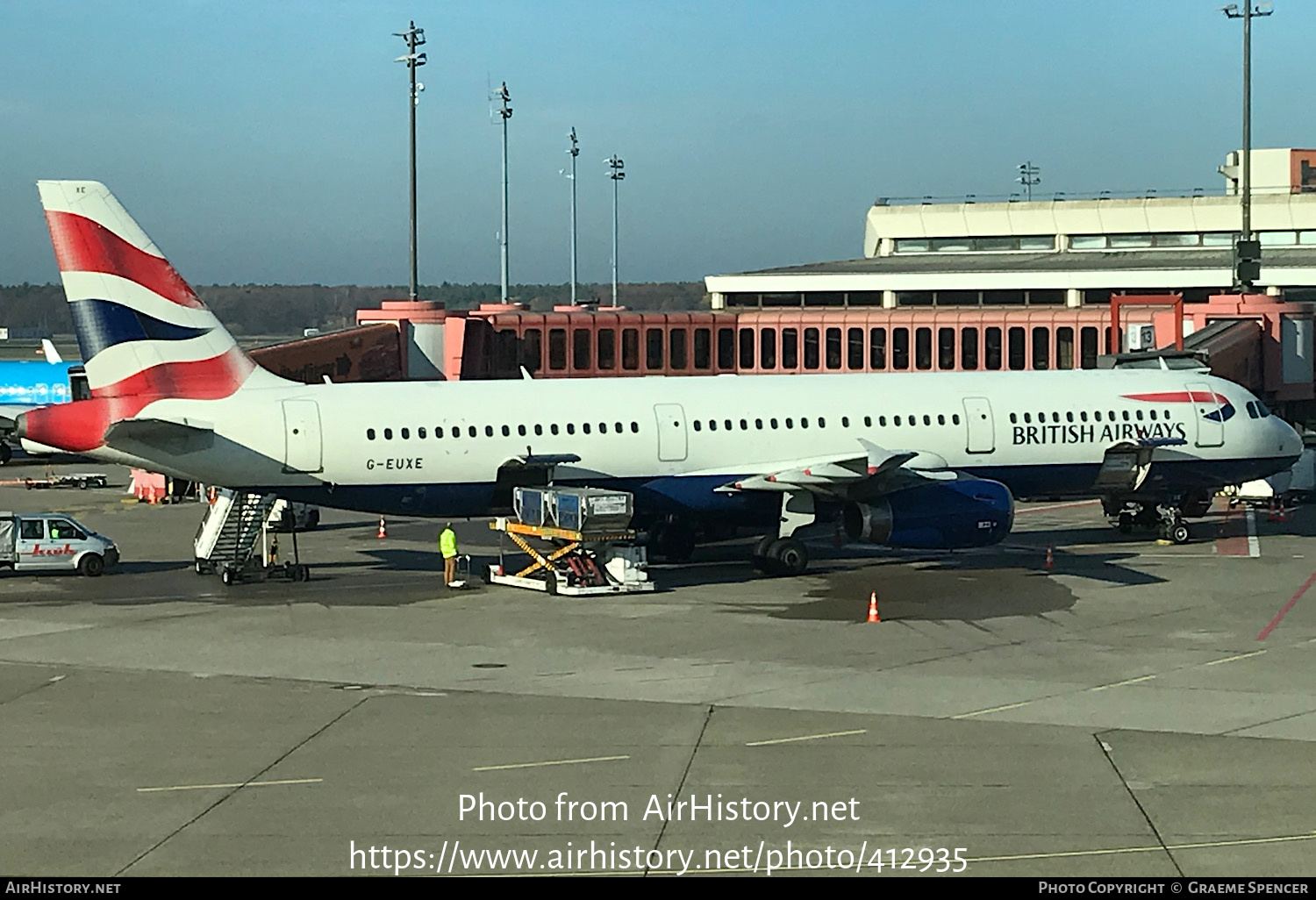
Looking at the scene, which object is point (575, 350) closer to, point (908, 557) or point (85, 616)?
point (908, 557)

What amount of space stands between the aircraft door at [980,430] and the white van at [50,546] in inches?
866

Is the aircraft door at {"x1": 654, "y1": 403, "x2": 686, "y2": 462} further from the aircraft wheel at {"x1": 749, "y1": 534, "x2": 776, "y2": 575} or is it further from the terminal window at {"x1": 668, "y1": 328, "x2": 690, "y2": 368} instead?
the terminal window at {"x1": 668, "y1": 328, "x2": 690, "y2": 368}

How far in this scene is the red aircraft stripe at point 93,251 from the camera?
38188mm

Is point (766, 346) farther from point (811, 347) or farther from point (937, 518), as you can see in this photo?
point (937, 518)

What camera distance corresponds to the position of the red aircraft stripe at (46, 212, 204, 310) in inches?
1503

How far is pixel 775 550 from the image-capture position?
41.3 m

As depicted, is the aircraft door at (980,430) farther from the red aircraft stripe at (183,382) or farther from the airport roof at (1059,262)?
the airport roof at (1059,262)

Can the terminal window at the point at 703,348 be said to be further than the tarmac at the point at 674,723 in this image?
Yes

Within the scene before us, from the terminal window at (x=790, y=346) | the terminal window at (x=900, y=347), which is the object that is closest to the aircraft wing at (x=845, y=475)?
the terminal window at (x=900, y=347)

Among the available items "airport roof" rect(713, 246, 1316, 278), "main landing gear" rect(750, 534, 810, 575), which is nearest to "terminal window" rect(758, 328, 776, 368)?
"airport roof" rect(713, 246, 1316, 278)

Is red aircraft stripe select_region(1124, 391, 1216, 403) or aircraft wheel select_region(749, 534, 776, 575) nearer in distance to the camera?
aircraft wheel select_region(749, 534, 776, 575)

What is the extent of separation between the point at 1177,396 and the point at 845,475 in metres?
11.9

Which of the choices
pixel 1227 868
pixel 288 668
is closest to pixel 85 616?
pixel 288 668

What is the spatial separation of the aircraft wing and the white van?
15.7 metres
